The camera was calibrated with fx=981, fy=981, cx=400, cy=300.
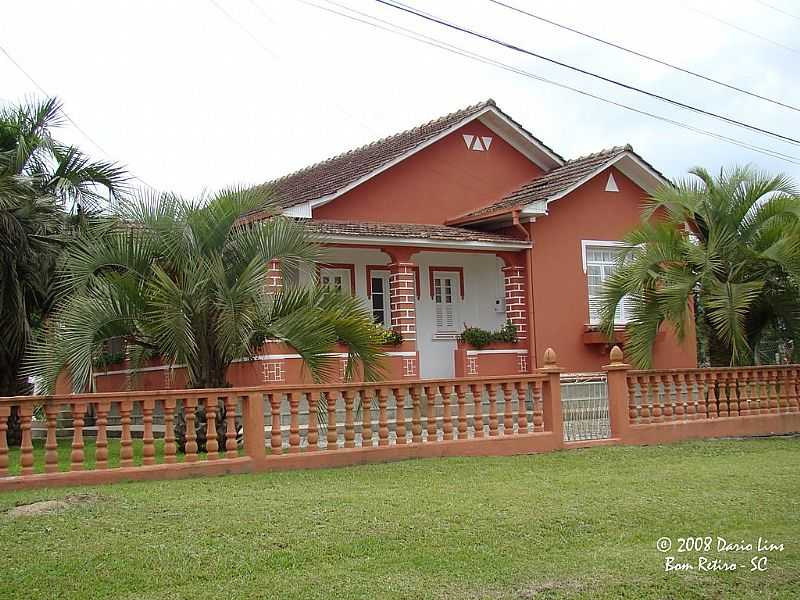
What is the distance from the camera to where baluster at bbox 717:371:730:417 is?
14734 millimetres

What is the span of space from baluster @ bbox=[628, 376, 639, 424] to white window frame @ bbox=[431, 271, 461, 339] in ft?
21.3

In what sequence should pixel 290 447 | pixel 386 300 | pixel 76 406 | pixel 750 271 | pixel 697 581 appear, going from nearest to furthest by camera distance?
pixel 697 581 < pixel 76 406 < pixel 290 447 < pixel 750 271 < pixel 386 300

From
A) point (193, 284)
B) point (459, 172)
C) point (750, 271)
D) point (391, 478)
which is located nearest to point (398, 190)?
point (459, 172)

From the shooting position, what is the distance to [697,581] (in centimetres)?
664

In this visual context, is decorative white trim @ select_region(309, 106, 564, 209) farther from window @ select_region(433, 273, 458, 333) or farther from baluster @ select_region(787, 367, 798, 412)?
baluster @ select_region(787, 367, 798, 412)

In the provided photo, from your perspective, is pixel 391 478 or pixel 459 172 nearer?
pixel 391 478

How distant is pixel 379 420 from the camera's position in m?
11.6

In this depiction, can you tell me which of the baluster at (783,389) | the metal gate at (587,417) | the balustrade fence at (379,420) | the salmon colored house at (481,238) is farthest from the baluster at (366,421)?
the baluster at (783,389)

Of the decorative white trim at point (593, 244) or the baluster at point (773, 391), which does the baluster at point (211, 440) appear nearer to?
the baluster at point (773, 391)

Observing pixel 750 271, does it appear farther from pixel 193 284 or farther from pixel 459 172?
pixel 193 284

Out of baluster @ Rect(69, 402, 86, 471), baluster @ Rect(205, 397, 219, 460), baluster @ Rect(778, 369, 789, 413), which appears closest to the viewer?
baluster @ Rect(69, 402, 86, 471)

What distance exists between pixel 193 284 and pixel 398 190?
842cm

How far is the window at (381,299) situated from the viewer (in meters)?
19.2

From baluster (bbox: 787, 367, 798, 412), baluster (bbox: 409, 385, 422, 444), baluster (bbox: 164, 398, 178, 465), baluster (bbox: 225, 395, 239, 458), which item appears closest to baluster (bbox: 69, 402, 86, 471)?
baluster (bbox: 164, 398, 178, 465)
